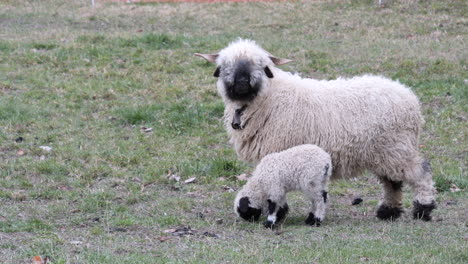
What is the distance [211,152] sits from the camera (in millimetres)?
10594

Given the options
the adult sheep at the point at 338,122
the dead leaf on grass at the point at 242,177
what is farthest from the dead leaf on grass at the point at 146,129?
the adult sheep at the point at 338,122

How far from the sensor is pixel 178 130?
37.6ft

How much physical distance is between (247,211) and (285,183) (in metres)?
0.52

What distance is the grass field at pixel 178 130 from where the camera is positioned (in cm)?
664

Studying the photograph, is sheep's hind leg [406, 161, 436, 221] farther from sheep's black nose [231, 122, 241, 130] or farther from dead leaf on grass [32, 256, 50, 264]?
dead leaf on grass [32, 256, 50, 264]

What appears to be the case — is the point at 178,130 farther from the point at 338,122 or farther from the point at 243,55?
the point at 338,122

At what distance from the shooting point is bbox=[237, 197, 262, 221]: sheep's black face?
7.50 metres

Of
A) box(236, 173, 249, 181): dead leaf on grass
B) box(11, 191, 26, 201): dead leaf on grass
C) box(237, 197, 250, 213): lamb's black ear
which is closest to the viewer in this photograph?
box(237, 197, 250, 213): lamb's black ear

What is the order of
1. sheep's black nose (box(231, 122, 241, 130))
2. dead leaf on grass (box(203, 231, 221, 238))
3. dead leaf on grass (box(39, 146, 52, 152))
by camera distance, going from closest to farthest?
1. dead leaf on grass (box(203, 231, 221, 238))
2. sheep's black nose (box(231, 122, 241, 130))
3. dead leaf on grass (box(39, 146, 52, 152))

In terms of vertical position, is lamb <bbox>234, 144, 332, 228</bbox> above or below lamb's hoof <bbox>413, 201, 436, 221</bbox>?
above

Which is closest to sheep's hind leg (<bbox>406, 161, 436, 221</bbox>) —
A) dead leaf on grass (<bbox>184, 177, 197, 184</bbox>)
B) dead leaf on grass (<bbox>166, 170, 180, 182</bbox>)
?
dead leaf on grass (<bbox>184, 177, 197, 184</bbox>)

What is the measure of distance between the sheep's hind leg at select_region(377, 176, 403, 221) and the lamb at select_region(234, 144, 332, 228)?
0.99m

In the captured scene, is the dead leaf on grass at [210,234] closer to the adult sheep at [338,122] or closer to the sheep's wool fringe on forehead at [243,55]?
the adult sheep at [338,122]

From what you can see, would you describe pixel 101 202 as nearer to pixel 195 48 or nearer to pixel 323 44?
pixel 195 48
